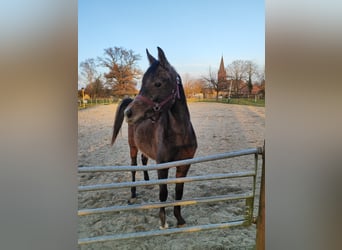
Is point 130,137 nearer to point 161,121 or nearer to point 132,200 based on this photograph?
point 161,121

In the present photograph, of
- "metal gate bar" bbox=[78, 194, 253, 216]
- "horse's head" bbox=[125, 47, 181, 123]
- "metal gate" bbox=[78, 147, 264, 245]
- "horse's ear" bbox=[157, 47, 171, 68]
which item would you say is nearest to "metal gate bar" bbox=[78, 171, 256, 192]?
"metal gate" bbox=[78, 147, 264, 245]

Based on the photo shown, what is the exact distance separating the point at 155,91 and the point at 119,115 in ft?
0.73

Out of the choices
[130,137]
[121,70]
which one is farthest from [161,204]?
[121,70]

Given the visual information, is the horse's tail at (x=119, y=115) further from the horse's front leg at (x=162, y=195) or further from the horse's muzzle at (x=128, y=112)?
the horse's front leg at (x=162, y=195)

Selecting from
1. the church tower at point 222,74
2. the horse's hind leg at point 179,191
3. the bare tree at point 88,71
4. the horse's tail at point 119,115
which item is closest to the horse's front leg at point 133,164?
the horse's tail at point 119,115

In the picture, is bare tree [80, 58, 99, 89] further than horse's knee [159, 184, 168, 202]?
No

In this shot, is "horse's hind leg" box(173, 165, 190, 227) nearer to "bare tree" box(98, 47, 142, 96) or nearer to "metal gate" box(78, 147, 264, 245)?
"metal gate" box(78, 147, 264, 245)

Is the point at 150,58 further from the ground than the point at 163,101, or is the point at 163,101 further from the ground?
the point at 150,58

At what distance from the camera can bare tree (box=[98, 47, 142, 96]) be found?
1.30 m

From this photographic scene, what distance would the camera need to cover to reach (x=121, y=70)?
4.31 ft

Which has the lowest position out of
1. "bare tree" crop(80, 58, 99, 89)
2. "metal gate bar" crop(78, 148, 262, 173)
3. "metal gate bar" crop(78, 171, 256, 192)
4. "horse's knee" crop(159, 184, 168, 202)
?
"horse's knee" crop(159, 184, 168, 202)

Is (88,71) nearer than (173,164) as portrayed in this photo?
Yes
